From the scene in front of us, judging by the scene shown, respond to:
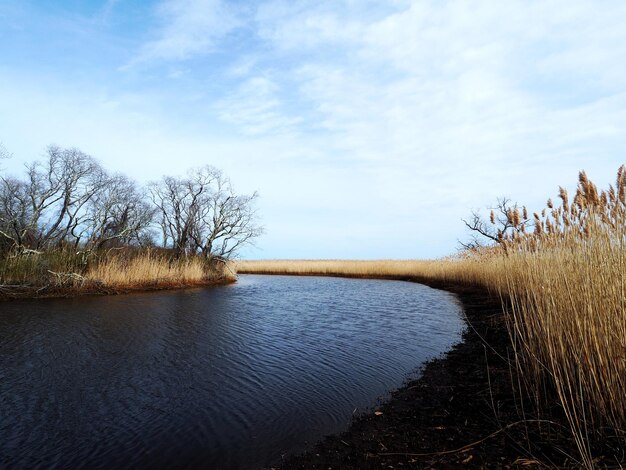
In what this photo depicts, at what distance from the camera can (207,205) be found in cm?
2633

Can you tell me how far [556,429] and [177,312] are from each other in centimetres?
1051

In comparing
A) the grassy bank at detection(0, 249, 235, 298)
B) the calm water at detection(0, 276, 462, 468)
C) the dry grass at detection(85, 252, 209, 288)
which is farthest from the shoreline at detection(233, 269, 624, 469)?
the dry grass at detection(85, 252, 209, 288)

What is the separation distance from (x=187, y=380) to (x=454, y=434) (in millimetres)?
3892

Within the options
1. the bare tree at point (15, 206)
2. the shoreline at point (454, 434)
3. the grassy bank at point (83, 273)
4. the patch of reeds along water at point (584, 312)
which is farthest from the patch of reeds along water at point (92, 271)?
the patch of reeds along water at point (584, 312)

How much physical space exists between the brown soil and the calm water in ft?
1.23

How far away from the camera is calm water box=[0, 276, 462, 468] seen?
10.9 ft

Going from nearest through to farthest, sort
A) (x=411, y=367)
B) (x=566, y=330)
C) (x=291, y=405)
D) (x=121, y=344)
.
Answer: (x=566, y=330), (x=291, y=405), (x=411, y=367), (x=121, y=344)

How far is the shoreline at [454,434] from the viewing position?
271 cm

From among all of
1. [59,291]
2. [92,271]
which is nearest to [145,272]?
[92,271]

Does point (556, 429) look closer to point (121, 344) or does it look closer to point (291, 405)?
point (291, 405)

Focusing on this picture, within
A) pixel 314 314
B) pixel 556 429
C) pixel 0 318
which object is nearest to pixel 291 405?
pixel 556 429

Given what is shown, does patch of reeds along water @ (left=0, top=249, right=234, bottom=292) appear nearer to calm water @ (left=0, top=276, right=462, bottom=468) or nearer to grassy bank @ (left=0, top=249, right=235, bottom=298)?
grassy bank @ (left=0, top=249, right=235, bottom=298)

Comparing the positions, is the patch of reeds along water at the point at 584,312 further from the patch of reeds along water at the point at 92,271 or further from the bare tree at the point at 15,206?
the bare tree at the point at 15,206

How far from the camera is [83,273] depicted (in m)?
14.9
